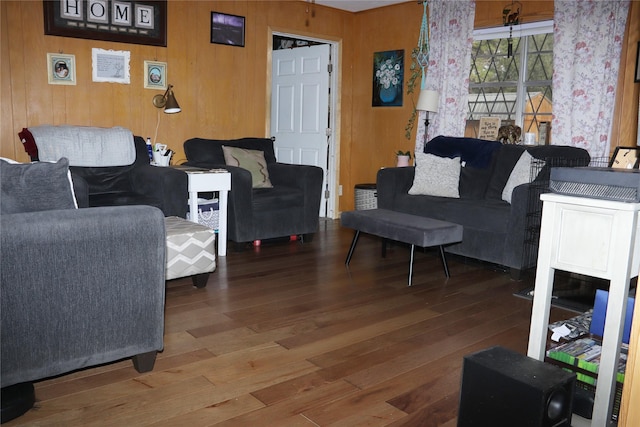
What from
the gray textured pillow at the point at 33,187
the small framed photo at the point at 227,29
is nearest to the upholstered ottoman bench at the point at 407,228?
the gray textured pillow at the point at 33,187

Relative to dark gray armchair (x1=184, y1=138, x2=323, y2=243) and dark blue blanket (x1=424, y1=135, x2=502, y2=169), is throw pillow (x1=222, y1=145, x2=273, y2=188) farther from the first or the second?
dark blue blanket (x1=424, y1=135, x2=502, y2=169)

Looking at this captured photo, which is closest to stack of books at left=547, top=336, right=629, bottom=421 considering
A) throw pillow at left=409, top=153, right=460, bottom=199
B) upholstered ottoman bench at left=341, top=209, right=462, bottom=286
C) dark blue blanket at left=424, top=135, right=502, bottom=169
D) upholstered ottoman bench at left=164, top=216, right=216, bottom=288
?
upholstered ottoman bench at left=341, top=209, right=462, bottom=286

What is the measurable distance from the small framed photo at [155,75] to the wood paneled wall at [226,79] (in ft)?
0.18

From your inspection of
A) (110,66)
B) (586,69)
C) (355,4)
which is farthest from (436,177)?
(110,66)

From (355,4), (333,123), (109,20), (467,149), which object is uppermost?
(355,4)

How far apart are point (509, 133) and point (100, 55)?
3590mm

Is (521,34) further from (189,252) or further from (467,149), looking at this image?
(189,252)

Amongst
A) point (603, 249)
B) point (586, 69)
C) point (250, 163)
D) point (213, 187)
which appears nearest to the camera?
point (603, 249)

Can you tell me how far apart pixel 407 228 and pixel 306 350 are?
1357 millimetres

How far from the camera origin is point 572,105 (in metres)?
4.41

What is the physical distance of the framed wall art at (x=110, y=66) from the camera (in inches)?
181

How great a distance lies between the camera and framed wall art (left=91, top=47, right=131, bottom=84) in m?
4.60

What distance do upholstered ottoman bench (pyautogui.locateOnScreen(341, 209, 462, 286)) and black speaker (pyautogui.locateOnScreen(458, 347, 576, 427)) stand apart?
6.12 ft

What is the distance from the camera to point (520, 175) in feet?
13.4
